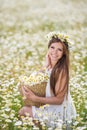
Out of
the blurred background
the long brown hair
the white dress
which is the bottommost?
the white dress

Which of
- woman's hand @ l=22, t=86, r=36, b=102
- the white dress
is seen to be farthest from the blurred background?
woman's hand @ l=22, t=86, r=36, b=102

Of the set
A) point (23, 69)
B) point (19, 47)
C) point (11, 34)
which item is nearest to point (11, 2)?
point (11, 34)

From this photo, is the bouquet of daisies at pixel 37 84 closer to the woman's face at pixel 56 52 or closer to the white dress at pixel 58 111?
the white dress at pixel 58 111

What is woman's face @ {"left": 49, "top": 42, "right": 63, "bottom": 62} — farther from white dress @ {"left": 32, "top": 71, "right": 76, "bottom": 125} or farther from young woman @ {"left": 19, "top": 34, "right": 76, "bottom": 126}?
white dress @ {"left": 32, "top": 71, "right": 76, "bottom": 125}

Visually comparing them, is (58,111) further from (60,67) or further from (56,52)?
(56,52)

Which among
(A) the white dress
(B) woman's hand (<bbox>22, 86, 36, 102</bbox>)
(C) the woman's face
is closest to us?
(A) the white dress

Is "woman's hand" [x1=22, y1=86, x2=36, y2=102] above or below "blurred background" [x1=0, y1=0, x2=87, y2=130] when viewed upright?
below

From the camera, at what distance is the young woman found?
523 centimetres

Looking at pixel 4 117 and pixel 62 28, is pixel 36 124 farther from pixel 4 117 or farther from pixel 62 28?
pixel 62 28

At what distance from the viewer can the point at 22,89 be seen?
5.29 m

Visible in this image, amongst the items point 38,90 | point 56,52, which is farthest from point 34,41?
point 38,90

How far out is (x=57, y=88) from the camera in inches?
207

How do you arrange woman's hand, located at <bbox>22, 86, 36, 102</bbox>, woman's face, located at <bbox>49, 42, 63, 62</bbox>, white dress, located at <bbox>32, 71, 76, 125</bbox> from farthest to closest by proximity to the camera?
1. woman's face, located at <bbox>49, 42, 63, 62</bbox>
2. woman's hand, located at <bbox>22, 86, 36, 102</bbox>
3. white dress, located at <bbox>32, 71, 76, 125</bbox>

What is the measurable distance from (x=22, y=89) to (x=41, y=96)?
0.25 meters
